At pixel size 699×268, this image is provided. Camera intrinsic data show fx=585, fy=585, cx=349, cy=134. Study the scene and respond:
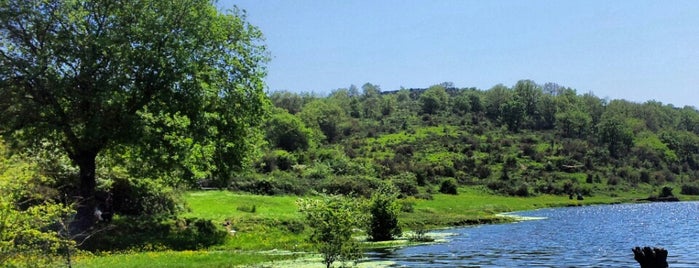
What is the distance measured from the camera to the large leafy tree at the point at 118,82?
3656 cm

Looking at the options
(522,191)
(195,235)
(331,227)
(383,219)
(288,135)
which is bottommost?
(522,191)

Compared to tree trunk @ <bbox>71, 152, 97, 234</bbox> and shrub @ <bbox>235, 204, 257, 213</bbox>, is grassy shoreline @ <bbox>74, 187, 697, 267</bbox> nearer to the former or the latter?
shrub @ <bbox>235, 204, 257, 213</bbox>

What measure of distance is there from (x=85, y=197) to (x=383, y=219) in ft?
73.5

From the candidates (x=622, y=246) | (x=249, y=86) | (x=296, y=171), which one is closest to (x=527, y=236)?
Result: (x=622, y=246)

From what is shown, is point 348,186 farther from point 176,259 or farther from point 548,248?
point 176,259

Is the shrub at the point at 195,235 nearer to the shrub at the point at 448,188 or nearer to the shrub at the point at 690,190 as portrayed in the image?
the shrub at the point at 448,188

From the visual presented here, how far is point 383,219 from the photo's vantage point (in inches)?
1884

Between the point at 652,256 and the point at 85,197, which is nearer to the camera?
the point at 652,256

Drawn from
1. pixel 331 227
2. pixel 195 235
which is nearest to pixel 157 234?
pixel 195 235

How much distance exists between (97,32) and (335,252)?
75.6 feet

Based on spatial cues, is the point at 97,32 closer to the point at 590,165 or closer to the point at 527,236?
the point at 527,236

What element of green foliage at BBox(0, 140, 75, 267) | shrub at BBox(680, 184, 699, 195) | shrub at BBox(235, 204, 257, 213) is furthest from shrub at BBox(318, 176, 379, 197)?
shrub at BBox(680, 184, 699, 195)

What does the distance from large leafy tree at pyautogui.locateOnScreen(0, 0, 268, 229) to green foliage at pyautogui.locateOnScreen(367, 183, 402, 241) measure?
12749 millimetres

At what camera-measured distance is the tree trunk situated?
38.4 meters
